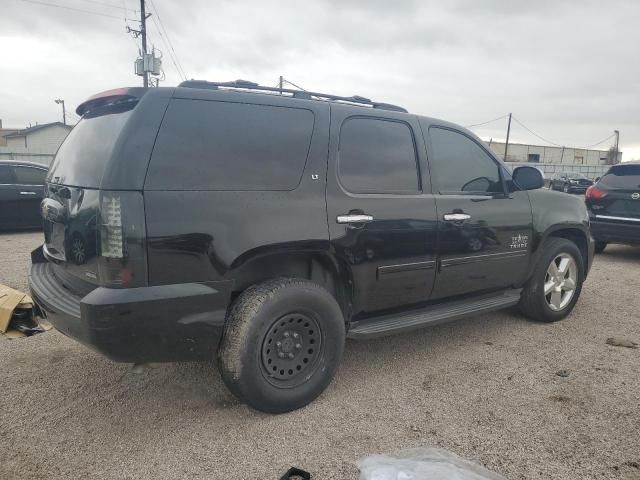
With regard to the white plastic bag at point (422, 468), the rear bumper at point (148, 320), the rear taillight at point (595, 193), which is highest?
the rear taillight at point (595, 193)

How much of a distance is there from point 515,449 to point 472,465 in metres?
0.51

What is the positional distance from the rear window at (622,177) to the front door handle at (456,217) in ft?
17.2

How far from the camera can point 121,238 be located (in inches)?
91.2

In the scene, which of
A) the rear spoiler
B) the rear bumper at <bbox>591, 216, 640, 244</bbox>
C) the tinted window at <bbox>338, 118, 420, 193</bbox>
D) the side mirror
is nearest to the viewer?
the rear spoiler

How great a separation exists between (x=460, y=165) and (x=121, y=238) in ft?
8.70

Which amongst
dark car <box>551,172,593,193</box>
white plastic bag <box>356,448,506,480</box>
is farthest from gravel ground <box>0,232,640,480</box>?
dark car <box>551,172,593,193</box>

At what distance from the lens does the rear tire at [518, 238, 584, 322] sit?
4.37m

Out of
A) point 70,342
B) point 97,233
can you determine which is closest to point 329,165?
point 97,233

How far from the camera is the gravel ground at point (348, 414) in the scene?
2365 millimetres

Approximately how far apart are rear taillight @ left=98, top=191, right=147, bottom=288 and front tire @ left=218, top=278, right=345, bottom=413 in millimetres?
622

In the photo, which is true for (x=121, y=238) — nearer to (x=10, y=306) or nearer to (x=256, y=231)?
(x=256, y=231)

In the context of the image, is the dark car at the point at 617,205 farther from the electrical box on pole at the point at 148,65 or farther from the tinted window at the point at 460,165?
the electrical box on pole at the point at 148,65

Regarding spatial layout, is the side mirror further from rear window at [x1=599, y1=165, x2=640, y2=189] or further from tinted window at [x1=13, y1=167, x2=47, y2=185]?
tinted window at [x1=13, y1=167, x2=47, y2=185]

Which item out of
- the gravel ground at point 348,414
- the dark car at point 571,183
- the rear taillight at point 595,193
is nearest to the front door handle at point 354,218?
the gravel ground at point 348,414
